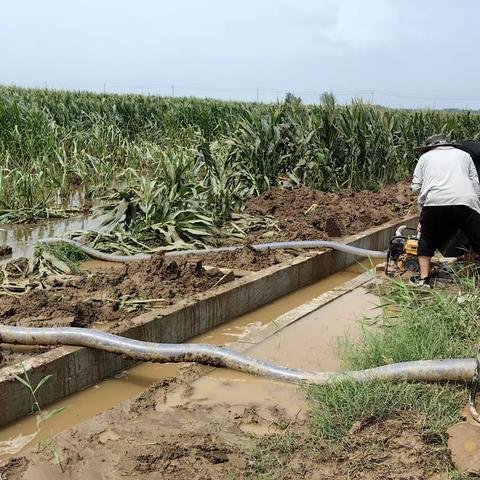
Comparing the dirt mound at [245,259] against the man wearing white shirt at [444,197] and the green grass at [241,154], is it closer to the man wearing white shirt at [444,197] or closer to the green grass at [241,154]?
the green grass at [241,154]

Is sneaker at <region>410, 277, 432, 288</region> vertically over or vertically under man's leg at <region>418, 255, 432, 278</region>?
under

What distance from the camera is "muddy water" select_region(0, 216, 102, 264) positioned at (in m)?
7.74

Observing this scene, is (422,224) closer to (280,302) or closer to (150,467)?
(280,302)

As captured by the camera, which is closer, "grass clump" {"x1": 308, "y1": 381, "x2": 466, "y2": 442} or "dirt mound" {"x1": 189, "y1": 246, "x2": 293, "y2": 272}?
"grass clump" {"x1": 308, "y1": 381, "x2": 466, "y2": 442}

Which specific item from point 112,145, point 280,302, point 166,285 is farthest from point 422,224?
point 112,145

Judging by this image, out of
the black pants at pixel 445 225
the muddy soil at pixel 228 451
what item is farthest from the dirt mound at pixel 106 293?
the black pants at pixel 445 225

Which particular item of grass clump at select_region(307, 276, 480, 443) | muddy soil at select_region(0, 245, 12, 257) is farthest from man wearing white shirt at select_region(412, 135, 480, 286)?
muddy soil at select_region(0, 245, 12, 257)

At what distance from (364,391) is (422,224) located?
116 inches

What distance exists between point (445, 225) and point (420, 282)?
603 millimetres

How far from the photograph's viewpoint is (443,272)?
6.22 meters

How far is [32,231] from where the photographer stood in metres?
8.69

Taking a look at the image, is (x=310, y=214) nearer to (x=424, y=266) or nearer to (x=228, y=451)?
(x=424, y=266)

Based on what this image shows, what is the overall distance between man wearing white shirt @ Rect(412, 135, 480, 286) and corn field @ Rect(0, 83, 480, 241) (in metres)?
2.84

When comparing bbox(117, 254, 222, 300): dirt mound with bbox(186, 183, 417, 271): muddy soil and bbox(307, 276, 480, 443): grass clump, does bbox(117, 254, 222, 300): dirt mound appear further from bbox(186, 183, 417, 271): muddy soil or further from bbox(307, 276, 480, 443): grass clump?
bbox(307, 276, 480, 443): grass clump
